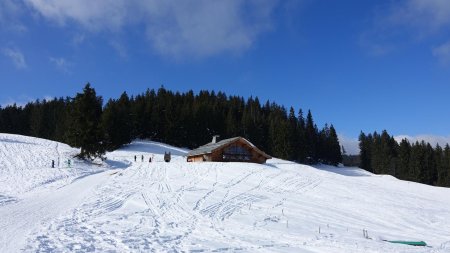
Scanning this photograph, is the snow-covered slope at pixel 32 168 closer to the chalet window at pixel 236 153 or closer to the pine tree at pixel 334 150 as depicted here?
the chalet window at pixel 236 153

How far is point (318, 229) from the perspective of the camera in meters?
16.6

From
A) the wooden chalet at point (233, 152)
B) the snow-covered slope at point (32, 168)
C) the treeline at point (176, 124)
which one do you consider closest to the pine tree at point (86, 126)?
the snow-covered slope at point (32, 168)

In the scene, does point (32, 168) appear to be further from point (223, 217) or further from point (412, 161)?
point (412, 161)

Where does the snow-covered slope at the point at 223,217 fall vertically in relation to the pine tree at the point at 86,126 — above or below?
below

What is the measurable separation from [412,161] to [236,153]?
61.4 m

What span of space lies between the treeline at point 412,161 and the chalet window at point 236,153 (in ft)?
190

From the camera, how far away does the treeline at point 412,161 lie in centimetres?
9125

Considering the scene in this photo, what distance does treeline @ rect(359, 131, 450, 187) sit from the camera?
3593 inches

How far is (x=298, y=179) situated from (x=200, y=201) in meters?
14.5

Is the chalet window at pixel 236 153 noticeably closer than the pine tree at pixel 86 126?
No

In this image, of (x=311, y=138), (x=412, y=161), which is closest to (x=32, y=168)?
(x=311, y=138)

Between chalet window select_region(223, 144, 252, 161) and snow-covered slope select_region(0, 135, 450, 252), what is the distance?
1846cm

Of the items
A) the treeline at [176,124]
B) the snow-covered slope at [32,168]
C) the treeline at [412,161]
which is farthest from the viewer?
the treeline at [412,161]

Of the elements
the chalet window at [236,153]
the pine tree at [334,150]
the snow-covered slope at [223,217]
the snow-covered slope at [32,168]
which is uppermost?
the pine tree at [334,150]
